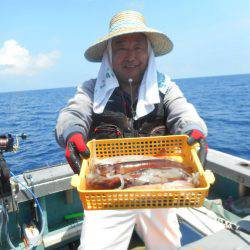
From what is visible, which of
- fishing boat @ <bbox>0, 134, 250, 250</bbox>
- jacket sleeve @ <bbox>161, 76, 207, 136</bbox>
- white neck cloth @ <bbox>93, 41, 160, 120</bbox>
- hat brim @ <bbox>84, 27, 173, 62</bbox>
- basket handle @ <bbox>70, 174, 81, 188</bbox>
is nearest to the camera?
basket handle @ <bbox>70, 174, 81, 188</bbox>

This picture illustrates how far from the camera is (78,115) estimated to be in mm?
3059

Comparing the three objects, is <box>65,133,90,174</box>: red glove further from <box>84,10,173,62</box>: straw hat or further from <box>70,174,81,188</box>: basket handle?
<box>84,10,173,62</box>: straw hat

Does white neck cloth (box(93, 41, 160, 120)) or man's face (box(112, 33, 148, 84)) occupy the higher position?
man's face (box(112, 33, 148, 84))

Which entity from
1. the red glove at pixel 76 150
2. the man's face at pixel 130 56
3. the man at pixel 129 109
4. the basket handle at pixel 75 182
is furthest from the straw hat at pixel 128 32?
the basket handle at pixel 75 182

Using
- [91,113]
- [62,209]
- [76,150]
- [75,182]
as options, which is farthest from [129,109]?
[62,209]

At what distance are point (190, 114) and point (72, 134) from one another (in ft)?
3.87

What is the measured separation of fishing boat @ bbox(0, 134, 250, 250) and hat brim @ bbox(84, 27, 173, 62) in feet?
5.22

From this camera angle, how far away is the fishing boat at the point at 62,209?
3.55 metres

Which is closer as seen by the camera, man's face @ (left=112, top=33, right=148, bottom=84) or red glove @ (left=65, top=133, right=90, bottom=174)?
red glove @ (left=65, top=133, right=90, bottom=174)

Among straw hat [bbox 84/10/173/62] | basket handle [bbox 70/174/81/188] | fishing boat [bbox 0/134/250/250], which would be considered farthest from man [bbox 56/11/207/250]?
basket handle [bbox 70/174/81/188]

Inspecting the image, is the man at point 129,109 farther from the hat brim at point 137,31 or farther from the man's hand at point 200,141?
the man's hand at point 200,141

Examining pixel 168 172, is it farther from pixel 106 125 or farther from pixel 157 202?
pixel 106 125

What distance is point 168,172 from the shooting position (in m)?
2.43

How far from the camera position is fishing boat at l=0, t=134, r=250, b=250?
3.55 meters
